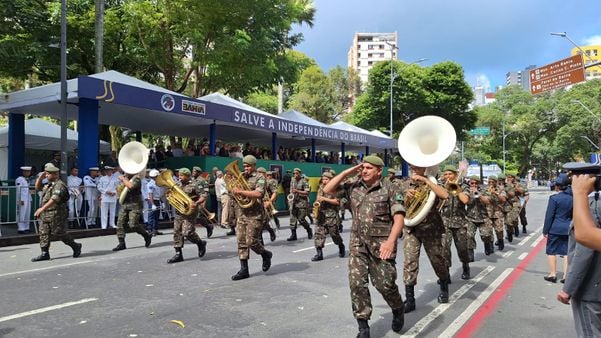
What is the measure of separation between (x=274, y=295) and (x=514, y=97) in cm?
6782

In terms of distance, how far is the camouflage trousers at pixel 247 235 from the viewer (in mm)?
7045

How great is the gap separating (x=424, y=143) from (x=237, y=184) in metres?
3.05

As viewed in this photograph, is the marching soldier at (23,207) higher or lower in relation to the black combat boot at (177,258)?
higher

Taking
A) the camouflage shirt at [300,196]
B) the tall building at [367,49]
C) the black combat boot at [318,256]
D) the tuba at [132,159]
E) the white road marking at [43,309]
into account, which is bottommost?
the white road marking at [43,309]

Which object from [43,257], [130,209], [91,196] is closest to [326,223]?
[130,209]

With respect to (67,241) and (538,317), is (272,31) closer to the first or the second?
(67,241)

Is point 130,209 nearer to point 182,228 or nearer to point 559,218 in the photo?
point 182,228

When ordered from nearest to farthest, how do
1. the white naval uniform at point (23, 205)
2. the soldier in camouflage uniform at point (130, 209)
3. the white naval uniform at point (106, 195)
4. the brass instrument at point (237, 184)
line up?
the brass instrument at point (237, 184) < the soldier in camouflage uniform at point (130, 209) < the white naval uniform at point (23, 205) < the white naval uniform at point (106, 195)

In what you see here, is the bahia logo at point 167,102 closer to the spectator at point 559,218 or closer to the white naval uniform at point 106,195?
the white naval uniform at point 106,195

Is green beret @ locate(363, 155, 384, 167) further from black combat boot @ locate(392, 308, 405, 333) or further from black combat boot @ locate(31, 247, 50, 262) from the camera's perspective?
black combat boot @ locate(31, 247, 50, 262)

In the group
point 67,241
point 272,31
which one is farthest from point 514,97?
point 67,241

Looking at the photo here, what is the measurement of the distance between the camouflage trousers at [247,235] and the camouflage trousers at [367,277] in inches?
110

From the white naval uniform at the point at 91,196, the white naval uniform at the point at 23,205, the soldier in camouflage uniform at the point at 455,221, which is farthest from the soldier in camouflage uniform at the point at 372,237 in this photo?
the white naval uniform at the point at 91,196

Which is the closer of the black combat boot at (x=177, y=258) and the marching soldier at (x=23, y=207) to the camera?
the black combat boot at (x=177, y=258)
